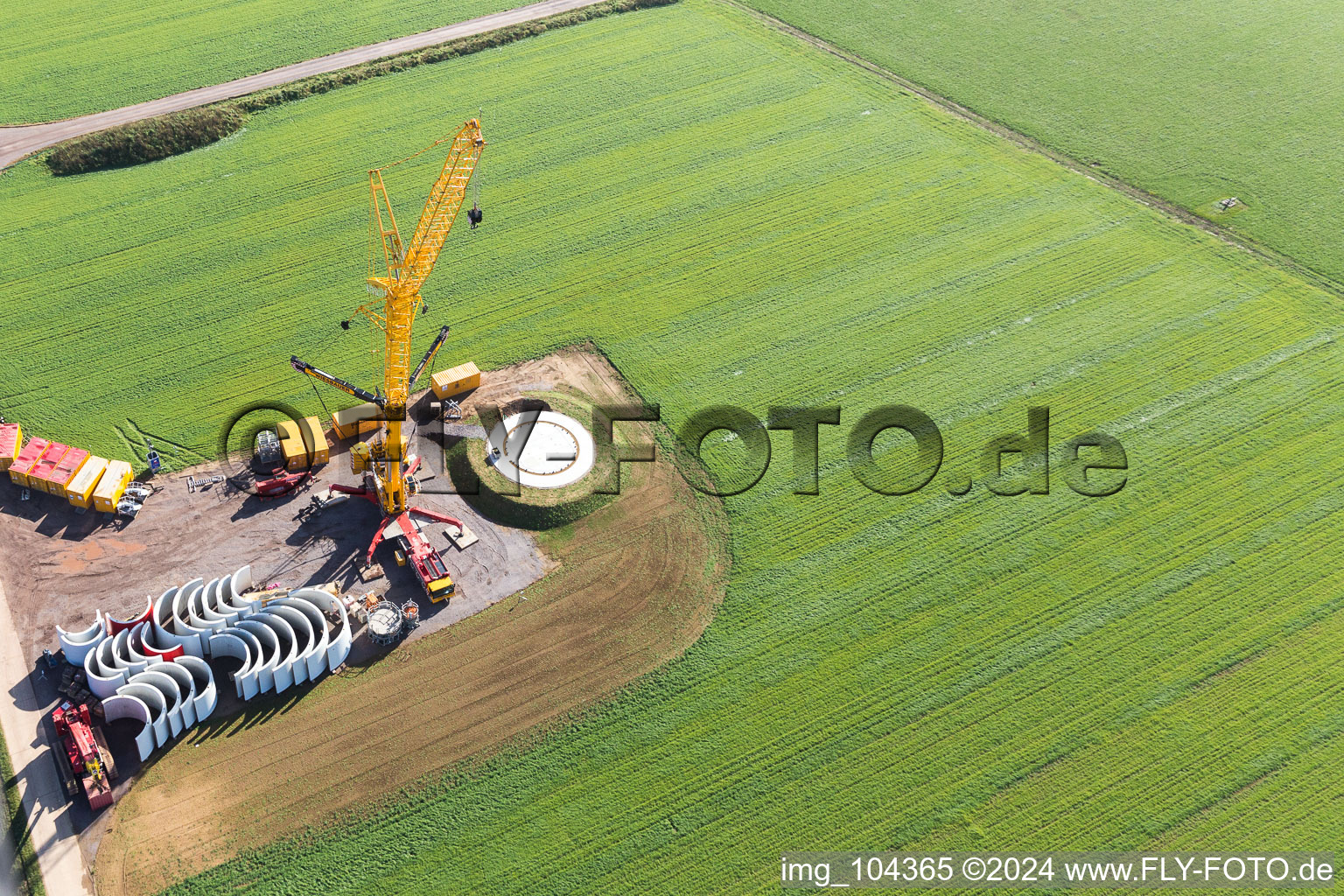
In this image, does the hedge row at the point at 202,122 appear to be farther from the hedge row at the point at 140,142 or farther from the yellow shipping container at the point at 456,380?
the yellow shipping container at the point at 456,380

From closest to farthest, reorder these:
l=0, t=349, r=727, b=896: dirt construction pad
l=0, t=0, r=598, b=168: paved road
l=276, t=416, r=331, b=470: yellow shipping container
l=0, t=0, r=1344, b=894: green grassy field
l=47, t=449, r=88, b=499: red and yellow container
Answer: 1. l=0, t=349, r=727, b=896: dirt construction pad
2. l=0, t=0, r=1344, b=894: green grassy field
3. l=47, t=449, r=88, b=499: red and yellow container
4. l=276, t=416, r=331, b=470: yellow shipping container
5. l=0, t=0, r=598, b=168: paved road

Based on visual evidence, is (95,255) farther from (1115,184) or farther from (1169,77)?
(1169,77)

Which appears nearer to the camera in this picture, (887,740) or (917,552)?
(887,740)

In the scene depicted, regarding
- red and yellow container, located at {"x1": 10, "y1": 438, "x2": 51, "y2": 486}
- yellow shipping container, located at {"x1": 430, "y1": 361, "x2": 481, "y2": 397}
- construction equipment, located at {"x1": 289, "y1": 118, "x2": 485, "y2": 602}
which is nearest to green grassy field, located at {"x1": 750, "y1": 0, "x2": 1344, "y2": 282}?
yellow shipping container, located at {"x1": 430, "y1": 361, "x2": 481, "y2": 397}

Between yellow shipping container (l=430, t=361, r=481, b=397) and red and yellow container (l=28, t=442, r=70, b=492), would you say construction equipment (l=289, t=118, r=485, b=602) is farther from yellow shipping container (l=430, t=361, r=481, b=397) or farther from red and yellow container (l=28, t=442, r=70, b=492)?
red and yellow container (l=28, t=442, r=70, b=492)

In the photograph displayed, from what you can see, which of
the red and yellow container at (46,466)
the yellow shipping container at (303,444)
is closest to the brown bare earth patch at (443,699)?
the yellow shipping container at (303,444)

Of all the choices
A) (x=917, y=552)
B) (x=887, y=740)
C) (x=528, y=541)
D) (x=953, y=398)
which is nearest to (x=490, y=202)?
(x=528, y=541)
